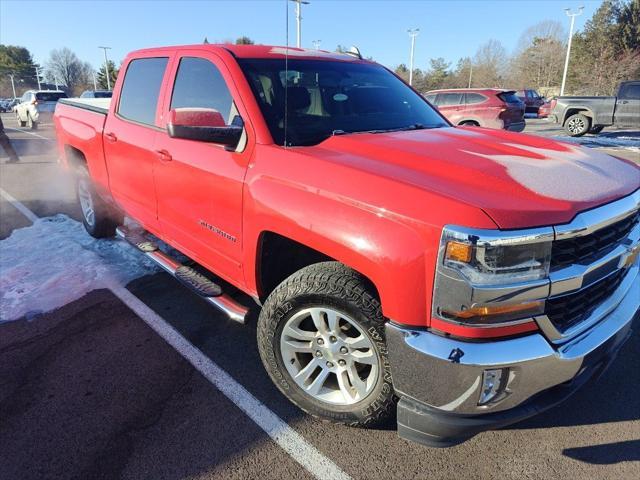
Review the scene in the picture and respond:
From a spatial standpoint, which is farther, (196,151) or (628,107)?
(628,107)

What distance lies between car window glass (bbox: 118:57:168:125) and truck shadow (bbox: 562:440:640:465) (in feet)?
11.8

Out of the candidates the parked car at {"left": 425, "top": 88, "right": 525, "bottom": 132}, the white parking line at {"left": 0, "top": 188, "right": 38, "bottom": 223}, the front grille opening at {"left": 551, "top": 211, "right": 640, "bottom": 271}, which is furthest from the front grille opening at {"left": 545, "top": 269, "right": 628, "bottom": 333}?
the parked car at {"left": 425, "top": 88, "right": 525, "bottom": 132}

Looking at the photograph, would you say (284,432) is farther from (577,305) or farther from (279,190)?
(577,305)

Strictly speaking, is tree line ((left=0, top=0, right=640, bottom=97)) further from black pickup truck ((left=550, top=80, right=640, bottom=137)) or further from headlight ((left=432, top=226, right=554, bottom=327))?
black pickup truck ((left=550, top=80, right=640, bottom=137))

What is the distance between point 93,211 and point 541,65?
6238 centimetres

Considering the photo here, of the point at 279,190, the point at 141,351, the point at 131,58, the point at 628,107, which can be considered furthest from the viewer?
the point at 628,107

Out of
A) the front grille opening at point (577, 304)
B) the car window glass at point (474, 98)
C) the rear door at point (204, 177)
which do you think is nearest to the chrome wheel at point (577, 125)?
the car window glass at point (474, 98)

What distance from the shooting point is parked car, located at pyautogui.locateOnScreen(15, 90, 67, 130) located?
19.3 meters

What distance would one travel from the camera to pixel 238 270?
2.84m

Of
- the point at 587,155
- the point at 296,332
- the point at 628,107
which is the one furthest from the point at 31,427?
the point at 628,107

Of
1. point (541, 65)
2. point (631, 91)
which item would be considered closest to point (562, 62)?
point (541, 65)

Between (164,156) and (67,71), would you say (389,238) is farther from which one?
(67,71)

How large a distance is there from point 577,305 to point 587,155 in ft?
3.52

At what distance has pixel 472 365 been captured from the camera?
1748mm
